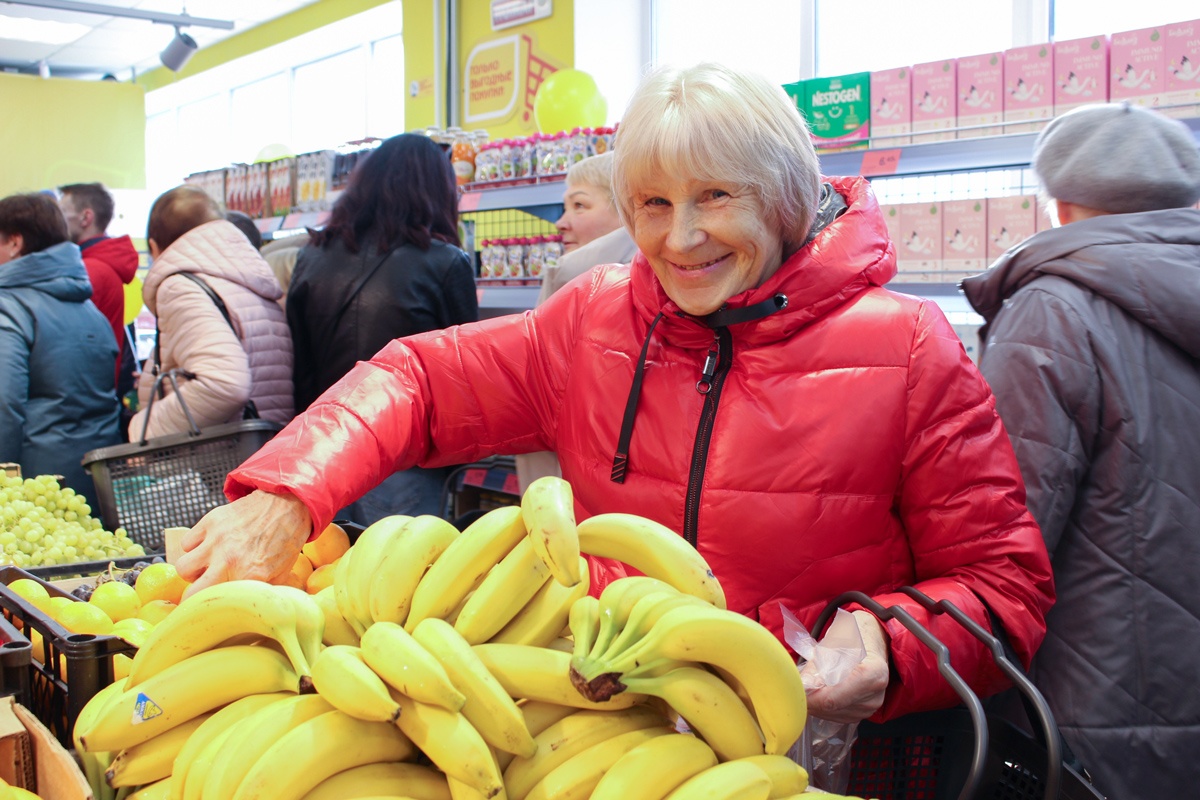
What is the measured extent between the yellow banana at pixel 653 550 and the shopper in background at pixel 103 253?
4.26 m

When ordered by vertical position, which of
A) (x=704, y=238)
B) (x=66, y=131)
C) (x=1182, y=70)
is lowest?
(x=704, y=238)

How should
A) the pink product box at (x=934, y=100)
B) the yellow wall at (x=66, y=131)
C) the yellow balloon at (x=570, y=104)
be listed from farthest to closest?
1. the yellow wall at (x=66, y=131)
2. the yellow balloon at (x=570, y=104)
3. the pink product box at (x=934, y=100)

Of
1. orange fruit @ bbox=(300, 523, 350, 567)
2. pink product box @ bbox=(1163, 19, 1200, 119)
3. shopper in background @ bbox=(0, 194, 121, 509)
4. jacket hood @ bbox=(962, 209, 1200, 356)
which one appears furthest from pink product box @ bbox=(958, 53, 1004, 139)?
shopper in background @ bbox=(0, 194, 121, 509)

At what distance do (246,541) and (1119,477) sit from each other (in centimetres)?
137

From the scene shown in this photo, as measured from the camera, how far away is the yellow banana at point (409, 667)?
0.88m

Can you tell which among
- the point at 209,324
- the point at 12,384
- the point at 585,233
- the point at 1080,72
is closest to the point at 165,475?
the point at 209,324

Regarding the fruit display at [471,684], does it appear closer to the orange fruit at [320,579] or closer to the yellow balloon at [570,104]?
the orange fruit at [320,579]

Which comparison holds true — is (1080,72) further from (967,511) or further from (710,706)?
(710,706)

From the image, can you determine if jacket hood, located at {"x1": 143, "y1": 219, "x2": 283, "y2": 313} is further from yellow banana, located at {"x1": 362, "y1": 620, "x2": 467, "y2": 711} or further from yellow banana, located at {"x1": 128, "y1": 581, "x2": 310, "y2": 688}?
yellow banana, located at {"x1": 362, "y1": 620, "x2": 467, "y2": 711}

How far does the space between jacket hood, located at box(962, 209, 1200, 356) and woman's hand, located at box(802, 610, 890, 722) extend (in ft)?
2.71

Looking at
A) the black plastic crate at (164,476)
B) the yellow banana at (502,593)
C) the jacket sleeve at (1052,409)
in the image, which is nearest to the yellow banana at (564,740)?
the yellow banana at (502,593)

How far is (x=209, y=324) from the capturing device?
2996mm

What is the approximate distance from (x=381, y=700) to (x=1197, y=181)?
68.2 inches

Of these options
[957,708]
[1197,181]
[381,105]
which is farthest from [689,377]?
[381,105]
